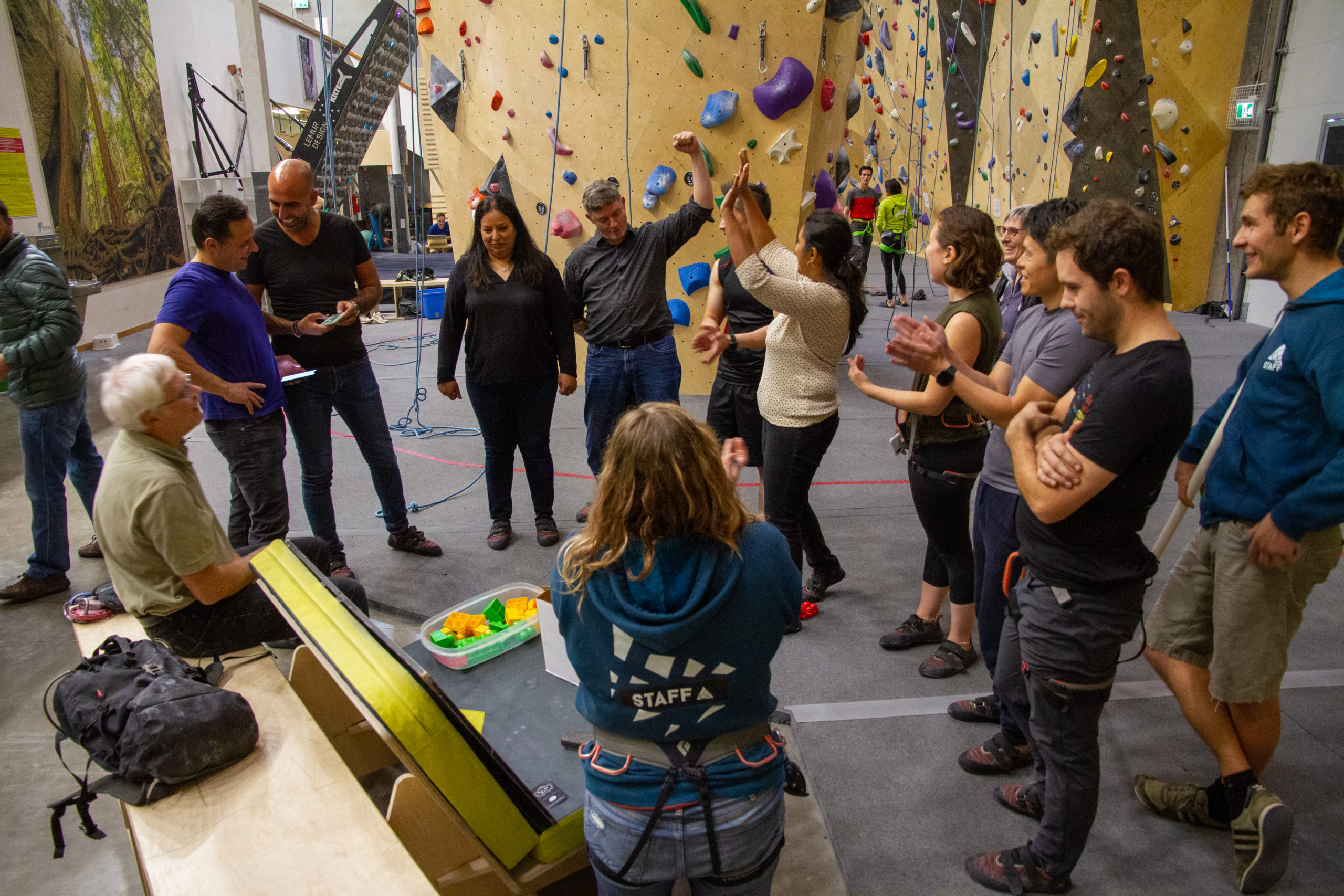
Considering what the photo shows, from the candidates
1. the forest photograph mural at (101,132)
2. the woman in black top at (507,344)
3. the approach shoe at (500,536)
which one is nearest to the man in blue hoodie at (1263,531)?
the woman in black top at (507,344)

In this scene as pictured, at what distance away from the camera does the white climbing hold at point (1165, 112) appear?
8516 millimetres

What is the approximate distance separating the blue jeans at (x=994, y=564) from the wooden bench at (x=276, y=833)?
1.61 meters

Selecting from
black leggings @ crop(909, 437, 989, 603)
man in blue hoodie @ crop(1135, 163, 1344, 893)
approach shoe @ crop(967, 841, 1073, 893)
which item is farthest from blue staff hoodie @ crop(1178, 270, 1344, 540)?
approach shoe @ crop(967, 841, 1073, 893)

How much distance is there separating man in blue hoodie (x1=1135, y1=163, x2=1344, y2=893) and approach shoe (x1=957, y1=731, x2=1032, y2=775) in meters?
0.31

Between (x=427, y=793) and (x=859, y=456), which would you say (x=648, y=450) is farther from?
(x=859, y=456)

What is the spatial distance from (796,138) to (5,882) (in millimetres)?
5404

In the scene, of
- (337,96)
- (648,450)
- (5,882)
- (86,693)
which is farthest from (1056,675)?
(337,96)

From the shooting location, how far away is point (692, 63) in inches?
215

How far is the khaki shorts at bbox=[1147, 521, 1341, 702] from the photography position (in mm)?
1938

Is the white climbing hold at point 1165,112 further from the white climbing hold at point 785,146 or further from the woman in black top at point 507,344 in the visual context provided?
the woman in black top at point 507,344

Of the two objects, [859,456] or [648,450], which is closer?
[648,450]

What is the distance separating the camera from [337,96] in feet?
20.6

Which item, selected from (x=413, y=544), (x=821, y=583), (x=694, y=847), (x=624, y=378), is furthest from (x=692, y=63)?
(x=694, y=847)

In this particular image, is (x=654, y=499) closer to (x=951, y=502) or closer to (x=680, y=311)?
(x=951, y=502)
